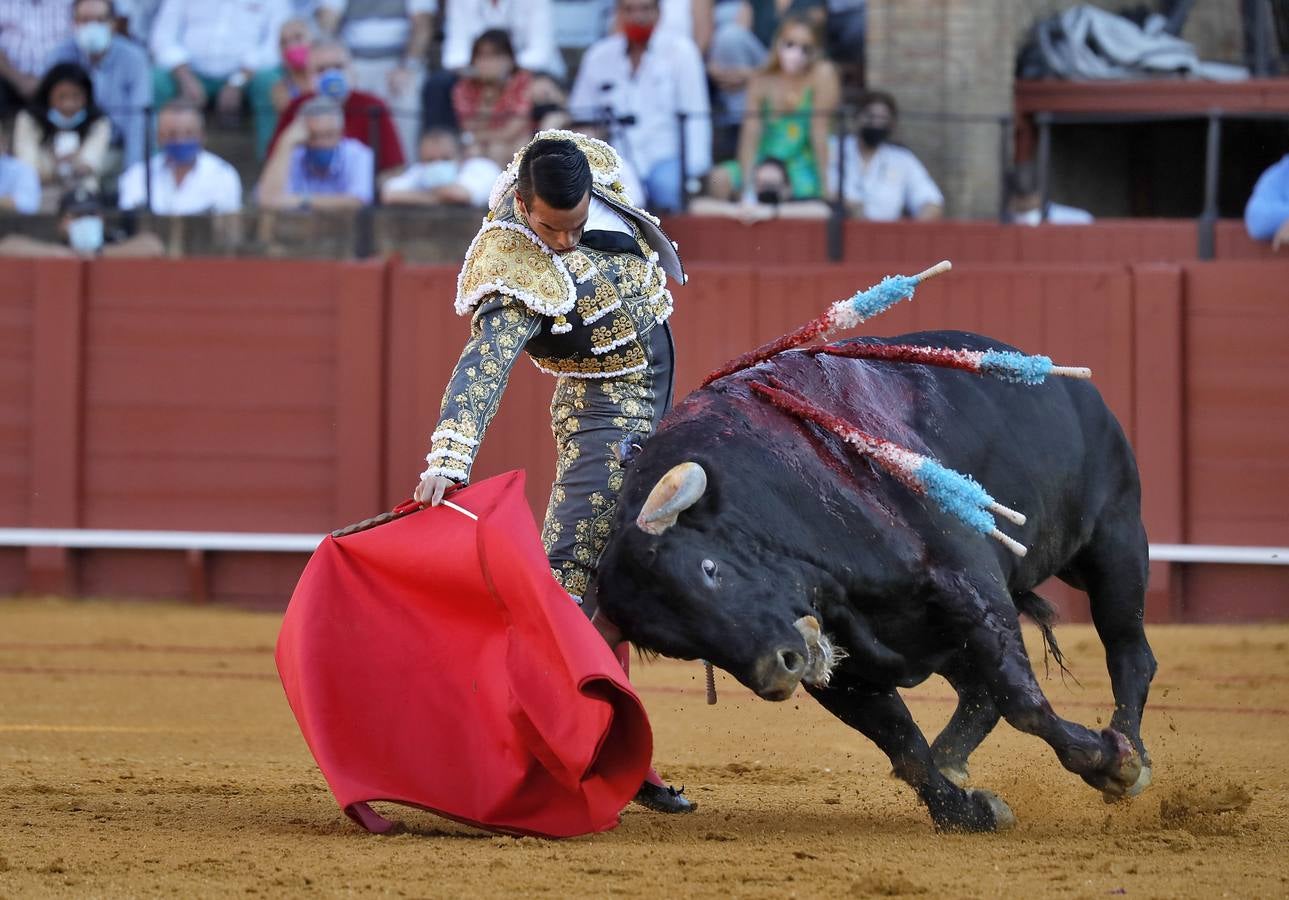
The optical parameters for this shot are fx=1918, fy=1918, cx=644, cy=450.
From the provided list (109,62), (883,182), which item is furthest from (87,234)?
(883,182)

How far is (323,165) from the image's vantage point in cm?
849

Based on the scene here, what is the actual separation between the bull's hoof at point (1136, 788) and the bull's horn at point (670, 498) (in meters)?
0.97

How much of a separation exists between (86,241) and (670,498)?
5847mm

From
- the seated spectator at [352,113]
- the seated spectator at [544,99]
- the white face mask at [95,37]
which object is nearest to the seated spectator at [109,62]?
the white face mask at [95,37]

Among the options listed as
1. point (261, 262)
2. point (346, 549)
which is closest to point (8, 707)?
point (346, 549)

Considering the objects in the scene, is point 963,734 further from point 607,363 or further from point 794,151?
point 794,151

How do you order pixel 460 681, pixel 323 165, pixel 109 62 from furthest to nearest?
pixel 109 62, pixel 323 165, pixel 460 681

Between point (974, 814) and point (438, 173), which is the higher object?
point (438, 173)

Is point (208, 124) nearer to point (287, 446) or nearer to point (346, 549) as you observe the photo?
point (287, 446)

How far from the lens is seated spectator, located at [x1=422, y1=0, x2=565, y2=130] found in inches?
351

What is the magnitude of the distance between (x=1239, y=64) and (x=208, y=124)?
517 cm

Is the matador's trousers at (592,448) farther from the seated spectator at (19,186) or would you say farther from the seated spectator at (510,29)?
the seated spectator at (19,186)

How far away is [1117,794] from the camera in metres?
3.44

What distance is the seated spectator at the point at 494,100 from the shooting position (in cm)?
839
